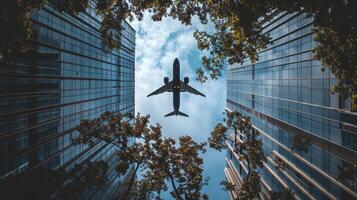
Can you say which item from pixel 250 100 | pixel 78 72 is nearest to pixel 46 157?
pixel 78 72

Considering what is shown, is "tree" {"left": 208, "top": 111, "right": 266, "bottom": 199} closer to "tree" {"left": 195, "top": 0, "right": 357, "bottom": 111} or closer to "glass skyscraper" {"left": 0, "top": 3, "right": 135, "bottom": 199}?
"tree" {"left": 195, "top": 0, "right": 357, "bottom": 111}

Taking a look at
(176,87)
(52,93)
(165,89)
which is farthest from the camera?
A: (165,89)

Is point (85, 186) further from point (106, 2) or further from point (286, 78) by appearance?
point (286, 78)

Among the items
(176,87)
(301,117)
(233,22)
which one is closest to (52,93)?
(176,87)

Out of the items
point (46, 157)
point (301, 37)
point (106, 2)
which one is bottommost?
point (46, 157)

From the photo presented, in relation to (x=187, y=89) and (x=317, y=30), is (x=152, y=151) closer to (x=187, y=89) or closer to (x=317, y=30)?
(x=317, y=30)

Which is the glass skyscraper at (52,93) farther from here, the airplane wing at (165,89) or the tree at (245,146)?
the tree at (245,146)

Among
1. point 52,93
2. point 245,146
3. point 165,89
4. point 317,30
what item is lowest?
point 245,146
